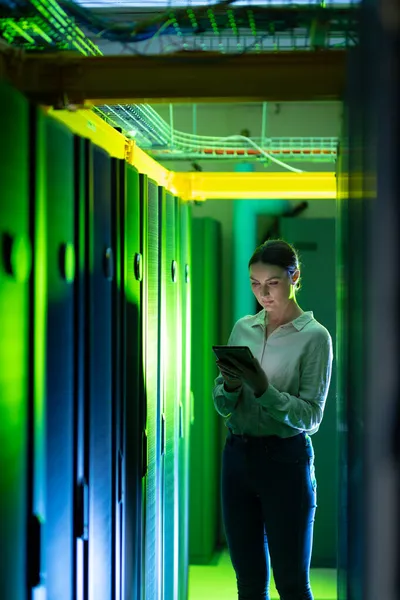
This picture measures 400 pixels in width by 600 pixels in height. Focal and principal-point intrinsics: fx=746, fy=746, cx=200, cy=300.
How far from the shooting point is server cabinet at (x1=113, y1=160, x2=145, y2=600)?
194cm

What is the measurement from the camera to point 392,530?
42.5 inches

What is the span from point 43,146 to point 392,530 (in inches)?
36.5

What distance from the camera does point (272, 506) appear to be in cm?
229

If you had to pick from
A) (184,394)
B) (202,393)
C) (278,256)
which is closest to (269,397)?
(278,256)

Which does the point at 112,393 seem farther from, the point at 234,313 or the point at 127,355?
the point at 234,313

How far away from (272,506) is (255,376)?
1.41ft

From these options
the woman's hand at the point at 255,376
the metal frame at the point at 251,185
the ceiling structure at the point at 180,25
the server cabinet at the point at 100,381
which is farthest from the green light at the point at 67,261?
the metal frame at the point at 251,185

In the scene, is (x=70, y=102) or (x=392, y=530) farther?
(x=70, y=102)

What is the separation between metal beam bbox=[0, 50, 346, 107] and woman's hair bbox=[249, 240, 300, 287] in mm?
907

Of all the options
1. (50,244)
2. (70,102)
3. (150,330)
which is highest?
(70,102)

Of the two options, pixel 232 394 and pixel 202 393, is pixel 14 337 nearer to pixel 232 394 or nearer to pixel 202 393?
pixel 232 394

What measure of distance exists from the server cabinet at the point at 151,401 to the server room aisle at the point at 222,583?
1250mm

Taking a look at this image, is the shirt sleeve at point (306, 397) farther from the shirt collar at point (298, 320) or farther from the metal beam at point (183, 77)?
the metal beam at point (183, 77)

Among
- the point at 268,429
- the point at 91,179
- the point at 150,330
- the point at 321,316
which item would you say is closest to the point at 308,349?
the point at 268,429
